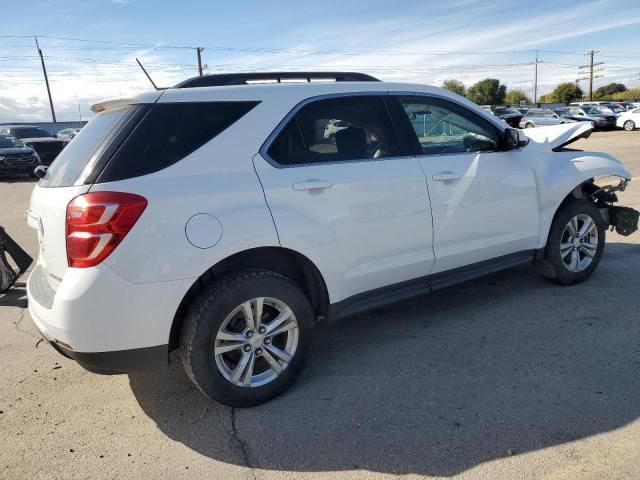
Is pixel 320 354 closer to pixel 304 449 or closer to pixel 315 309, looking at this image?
pixel 315 309

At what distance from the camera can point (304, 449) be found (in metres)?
2.66

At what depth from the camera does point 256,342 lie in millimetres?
2998

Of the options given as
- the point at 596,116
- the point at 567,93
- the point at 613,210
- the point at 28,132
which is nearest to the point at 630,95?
the point at 567,93

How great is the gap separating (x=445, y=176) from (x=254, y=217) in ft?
4.96

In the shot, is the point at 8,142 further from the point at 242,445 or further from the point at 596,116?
the point at 596,116

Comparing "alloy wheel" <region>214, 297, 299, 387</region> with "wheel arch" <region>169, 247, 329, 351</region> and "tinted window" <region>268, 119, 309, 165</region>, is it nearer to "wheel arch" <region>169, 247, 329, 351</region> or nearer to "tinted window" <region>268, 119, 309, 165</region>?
"wheel arch" <region>169, 247, 329, 351</region>

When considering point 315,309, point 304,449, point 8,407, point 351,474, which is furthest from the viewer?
point 315,309

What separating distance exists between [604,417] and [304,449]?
5.31 feet

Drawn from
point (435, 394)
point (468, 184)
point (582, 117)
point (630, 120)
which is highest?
point (468, 184)

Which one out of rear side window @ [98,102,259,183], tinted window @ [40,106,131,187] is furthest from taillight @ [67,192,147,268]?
A: tinted window @ [40,106,131,187]

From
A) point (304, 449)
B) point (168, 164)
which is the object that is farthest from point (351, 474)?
point (168, 164)

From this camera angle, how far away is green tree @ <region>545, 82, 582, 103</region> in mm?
86250

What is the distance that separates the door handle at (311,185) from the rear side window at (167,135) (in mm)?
525

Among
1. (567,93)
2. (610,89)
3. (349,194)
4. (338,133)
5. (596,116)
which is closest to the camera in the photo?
(349,194)
